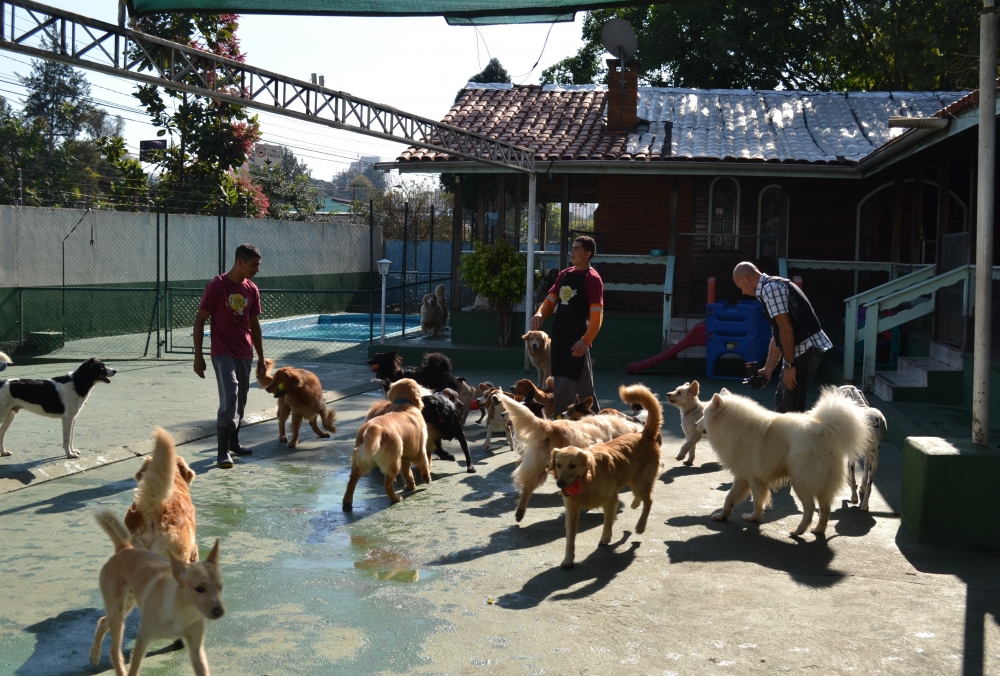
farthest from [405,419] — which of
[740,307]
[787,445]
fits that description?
[740,307]

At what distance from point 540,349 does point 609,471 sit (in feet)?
13.5

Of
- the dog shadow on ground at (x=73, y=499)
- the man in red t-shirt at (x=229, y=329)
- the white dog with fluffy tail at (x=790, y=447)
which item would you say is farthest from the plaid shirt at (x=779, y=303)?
the dog shadow on ground at (x=73, y=499)

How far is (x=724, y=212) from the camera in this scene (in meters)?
19.4

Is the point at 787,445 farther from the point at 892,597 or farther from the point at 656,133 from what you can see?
the point at 656,133

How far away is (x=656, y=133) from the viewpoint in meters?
18.6

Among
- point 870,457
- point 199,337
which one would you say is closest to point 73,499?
point 199,337

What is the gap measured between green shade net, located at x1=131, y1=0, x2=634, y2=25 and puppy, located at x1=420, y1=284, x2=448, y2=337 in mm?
8925

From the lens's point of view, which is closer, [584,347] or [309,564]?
[309,564]

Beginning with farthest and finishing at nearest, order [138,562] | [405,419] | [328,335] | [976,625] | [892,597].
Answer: [328,335] < [405,419] < [892,597] < [976,625] < [138,562]

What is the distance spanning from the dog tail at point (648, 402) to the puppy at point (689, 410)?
6.39ft

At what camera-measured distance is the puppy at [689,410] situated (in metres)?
8.35

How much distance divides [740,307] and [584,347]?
22.3 ft

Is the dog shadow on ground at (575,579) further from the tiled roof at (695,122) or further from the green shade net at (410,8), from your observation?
the tiled roof at (695,122)

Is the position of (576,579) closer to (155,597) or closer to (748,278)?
(155,597)
